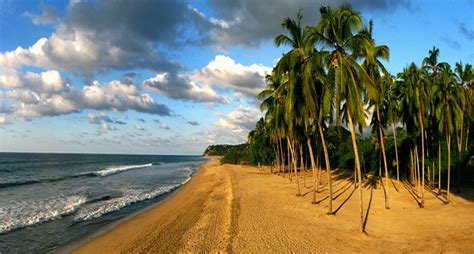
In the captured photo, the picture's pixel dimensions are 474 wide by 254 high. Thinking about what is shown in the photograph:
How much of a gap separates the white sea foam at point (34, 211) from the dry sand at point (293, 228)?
5.94 metres

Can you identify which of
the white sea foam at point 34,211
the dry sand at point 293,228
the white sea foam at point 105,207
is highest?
the dry sand at point 293,228

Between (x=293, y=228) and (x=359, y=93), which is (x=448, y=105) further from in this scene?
(x=293, y=228)

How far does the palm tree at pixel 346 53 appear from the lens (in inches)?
553

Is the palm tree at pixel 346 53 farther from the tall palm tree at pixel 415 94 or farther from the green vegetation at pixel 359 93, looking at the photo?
the tall palm tree at pixel 415 94

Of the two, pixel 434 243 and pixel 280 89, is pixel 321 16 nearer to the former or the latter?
pixel 280 89

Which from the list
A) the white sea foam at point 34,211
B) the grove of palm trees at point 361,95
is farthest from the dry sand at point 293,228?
the white sea foam at point 34,211

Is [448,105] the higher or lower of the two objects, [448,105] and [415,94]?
the lower

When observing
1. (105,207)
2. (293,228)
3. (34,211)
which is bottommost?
(34,211)

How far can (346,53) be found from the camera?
14.7m

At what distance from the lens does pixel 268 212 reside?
19.4 m

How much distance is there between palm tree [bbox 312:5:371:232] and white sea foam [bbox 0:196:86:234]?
19435 millimetres

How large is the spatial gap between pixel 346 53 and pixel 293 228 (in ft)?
27.7

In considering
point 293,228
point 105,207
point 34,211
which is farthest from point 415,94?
point 34,211

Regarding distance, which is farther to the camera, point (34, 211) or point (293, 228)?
point (34, 211)
